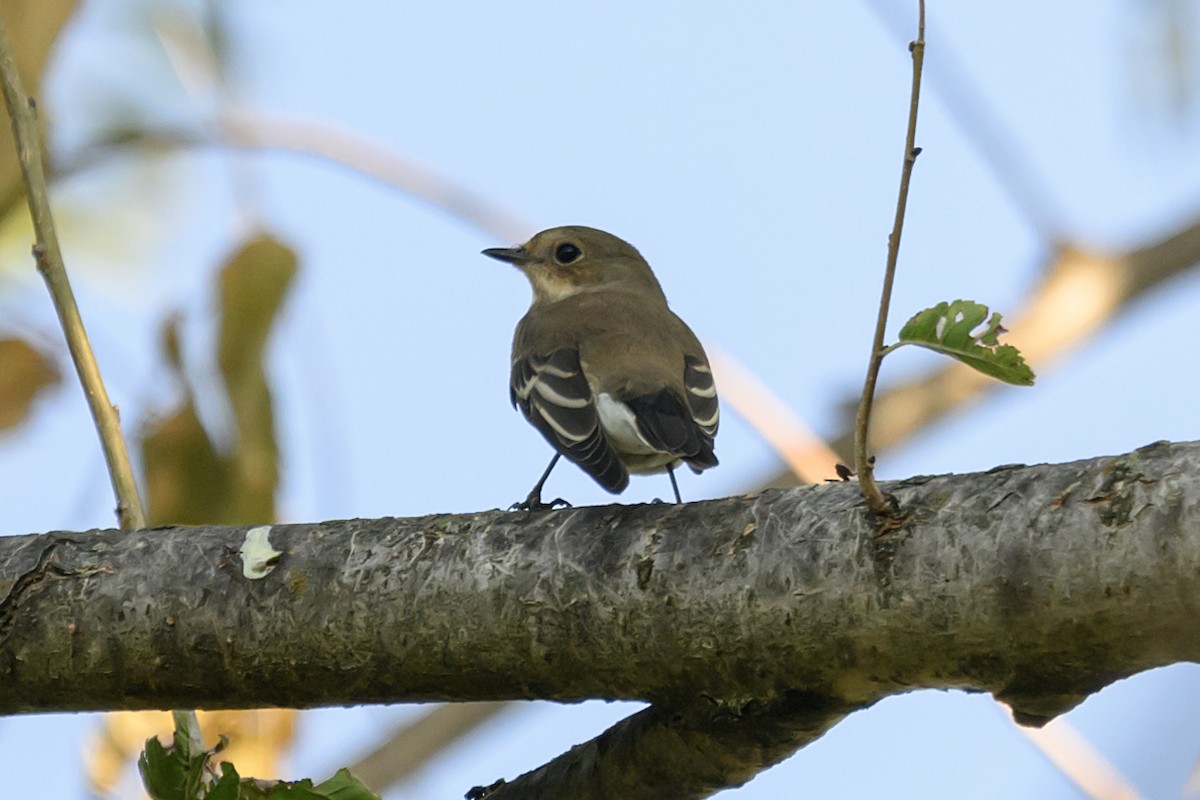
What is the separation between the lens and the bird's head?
6859mm

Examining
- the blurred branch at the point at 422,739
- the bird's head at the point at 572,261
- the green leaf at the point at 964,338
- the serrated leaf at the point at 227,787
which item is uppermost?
the bird's head at the point at 572,261

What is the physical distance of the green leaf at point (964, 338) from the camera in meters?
2.45

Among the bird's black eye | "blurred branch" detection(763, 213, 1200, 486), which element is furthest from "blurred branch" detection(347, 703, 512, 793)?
the bird's black eye

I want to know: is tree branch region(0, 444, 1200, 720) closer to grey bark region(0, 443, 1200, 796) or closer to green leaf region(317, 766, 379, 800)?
grey bark region(0, 443, 1200, 796)

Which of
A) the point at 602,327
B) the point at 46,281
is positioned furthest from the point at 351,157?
the point at 46,281

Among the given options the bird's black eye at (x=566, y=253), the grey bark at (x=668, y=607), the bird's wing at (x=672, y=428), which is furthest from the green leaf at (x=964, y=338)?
the bird's black eye at (x=566, y=253)

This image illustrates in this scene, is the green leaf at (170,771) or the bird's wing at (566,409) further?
the bird's wing at (566,409)

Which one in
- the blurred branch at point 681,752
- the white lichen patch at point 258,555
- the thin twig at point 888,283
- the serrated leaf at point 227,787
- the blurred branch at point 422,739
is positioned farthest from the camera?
the blurred branch at point 422,739

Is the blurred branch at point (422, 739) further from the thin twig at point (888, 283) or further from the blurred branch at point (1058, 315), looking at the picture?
the thin twig at point (888, 283)

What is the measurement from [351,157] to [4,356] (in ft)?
9.15

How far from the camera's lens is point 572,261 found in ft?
22.6

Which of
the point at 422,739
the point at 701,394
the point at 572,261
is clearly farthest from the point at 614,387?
the point at 422,739

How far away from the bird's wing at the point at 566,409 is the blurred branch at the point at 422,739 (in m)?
2.05

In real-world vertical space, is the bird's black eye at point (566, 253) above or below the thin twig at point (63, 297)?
above
